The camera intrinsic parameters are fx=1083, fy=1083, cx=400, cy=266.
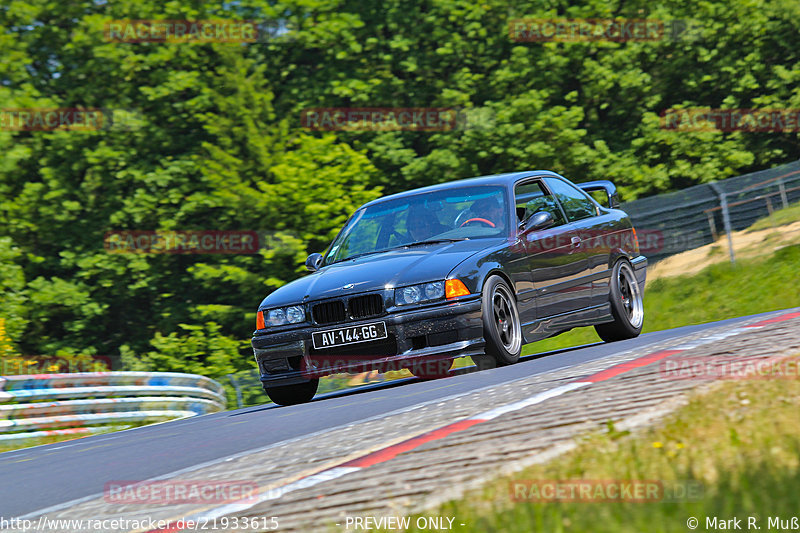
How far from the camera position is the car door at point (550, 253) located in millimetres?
10000

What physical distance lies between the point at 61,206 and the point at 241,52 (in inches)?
286

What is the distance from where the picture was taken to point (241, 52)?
1332 inches

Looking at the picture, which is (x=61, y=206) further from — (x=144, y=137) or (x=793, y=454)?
(x=793, y=454)

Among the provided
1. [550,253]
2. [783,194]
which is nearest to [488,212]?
[550,253]

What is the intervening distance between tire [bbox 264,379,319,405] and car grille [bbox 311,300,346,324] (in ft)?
3.28

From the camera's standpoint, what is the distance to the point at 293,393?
10000 mm

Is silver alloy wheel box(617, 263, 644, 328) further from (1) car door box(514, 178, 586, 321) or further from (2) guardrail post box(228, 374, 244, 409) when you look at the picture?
(2) guardrail post box(228, 374, 244, 409)

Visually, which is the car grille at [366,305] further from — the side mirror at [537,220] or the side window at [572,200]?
the side window at [572,200]

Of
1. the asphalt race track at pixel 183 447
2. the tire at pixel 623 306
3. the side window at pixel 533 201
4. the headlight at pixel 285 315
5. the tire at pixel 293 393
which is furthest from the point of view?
the tire at pixel 623 306


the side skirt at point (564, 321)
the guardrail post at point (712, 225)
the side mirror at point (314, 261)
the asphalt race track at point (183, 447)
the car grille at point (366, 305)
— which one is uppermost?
the side mirror at point (314, 261)

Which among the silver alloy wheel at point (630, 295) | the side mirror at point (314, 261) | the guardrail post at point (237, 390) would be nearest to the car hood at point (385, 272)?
the side mirror at point (314, 261)

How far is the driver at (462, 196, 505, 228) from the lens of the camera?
33.0ft

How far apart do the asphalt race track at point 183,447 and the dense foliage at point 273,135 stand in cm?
2123

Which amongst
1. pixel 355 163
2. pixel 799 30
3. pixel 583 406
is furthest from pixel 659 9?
pixel 583 406
